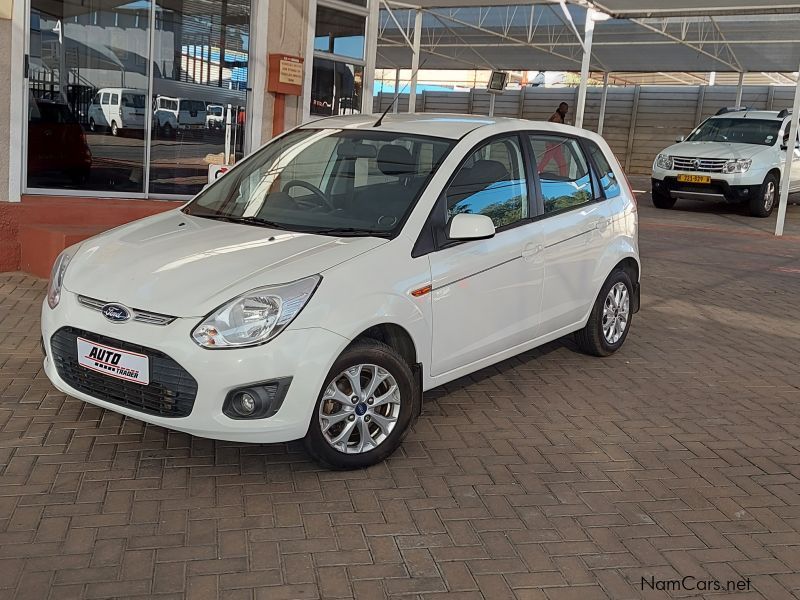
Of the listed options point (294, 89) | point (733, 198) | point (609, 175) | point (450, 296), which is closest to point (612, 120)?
point (733, 198)

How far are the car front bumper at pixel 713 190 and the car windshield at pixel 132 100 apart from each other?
1132 cm

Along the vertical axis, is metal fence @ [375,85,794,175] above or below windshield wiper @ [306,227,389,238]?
above

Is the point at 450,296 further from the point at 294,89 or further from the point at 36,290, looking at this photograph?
the point at 294,89

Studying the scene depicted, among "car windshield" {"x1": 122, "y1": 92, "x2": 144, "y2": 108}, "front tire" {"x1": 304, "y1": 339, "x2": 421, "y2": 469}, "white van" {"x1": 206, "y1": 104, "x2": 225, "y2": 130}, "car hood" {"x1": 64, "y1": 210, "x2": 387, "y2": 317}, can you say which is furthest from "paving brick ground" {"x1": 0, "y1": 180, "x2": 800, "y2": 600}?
"white van" {"x1": 206, "y1": 104, "x2": 225, "y2": 130}

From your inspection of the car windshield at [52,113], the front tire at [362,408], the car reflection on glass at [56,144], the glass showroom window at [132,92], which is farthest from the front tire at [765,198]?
the front tire at [362,408]

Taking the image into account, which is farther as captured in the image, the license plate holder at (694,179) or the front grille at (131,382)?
the license plate holder at (694,179)

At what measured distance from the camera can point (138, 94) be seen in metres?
9.14

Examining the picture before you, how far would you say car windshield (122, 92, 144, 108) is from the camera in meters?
9.07

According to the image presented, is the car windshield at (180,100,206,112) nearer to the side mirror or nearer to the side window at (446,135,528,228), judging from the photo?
the side window at (446,135,528,228)

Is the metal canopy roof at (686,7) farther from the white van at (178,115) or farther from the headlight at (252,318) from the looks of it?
the headlight at (252,318)

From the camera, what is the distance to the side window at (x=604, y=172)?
6.20 meters

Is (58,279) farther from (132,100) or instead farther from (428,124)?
(132,100)

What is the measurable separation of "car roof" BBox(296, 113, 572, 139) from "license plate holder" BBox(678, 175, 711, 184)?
12.0 meters

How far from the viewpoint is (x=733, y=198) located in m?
16.7
